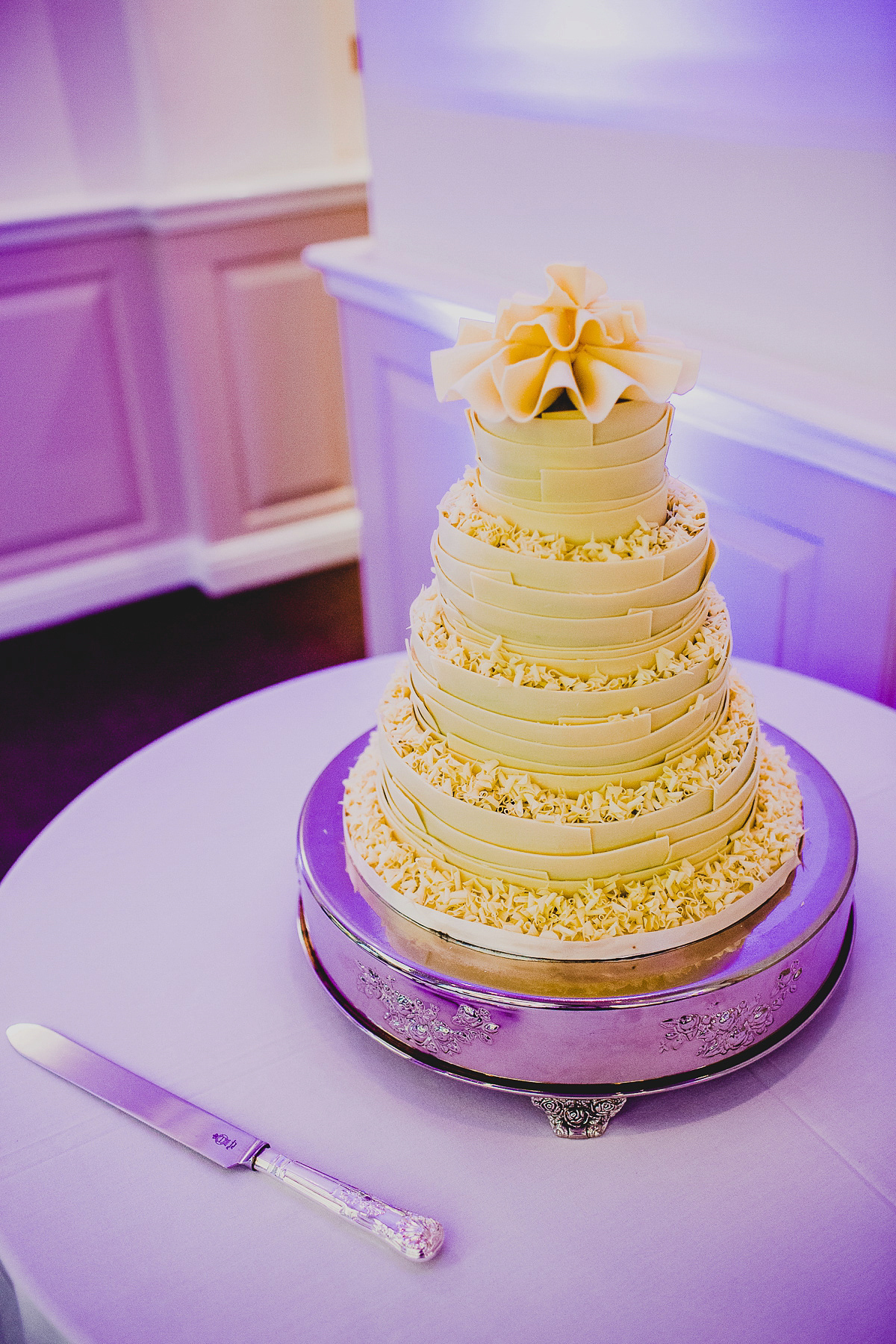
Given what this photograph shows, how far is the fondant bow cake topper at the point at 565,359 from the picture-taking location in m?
0.85

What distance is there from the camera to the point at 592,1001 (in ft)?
2.93

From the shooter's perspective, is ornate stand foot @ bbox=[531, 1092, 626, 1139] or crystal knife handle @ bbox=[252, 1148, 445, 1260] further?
ornate stand foot @ bbox=[531, 1092, 626, 1139]

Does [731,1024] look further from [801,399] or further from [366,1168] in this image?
[801,399]

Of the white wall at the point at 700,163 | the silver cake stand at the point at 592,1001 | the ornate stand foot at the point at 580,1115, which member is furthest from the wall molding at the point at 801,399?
the ornate stand foot at the point at 580,1115

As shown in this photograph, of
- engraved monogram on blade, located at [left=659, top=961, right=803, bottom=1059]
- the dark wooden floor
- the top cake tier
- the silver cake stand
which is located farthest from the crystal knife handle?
the dark wooden floor

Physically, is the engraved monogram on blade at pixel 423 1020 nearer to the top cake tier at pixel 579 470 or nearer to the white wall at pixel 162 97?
the top cake tier at pixel 579 470

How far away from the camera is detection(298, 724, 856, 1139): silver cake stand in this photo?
91 cm

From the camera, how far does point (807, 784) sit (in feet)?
3.85

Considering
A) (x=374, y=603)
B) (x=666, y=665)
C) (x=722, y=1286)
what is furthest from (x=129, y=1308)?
(x=374, y=603)

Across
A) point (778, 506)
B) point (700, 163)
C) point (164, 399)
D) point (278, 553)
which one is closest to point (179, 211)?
point (164, 399)

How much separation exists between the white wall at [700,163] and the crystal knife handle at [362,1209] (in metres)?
1.08

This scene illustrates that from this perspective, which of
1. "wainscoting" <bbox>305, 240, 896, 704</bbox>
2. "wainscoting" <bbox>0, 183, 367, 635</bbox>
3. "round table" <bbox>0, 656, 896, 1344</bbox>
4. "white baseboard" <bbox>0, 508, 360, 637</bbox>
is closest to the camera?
"round table" <bbox>0, 656, 896, 1344</bbox>

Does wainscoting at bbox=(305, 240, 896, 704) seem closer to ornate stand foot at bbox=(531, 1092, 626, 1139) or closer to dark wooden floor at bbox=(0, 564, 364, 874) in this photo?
ornate stand foot at bbox=(531, 1092, 626, 1139)

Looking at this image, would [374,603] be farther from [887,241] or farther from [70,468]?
[887,241]
